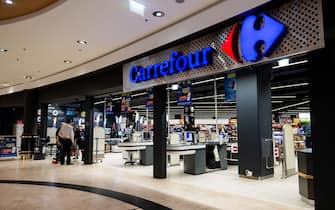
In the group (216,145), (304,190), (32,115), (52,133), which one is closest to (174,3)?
(304,190)

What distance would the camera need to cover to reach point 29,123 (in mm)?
12617

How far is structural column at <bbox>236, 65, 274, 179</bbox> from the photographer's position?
22.5 ft

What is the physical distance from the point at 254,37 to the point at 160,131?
3.67 m

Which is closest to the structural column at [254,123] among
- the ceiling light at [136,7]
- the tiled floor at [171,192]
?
the tiled floor at [171,192]

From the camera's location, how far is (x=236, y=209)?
13.9ft

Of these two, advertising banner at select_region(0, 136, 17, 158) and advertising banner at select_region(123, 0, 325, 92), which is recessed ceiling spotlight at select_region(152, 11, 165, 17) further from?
advertising banner at select_region(0, 136, 17, 158)

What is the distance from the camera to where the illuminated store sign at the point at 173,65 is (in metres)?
5.38

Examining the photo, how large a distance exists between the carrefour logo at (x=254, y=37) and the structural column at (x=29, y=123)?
11.2m

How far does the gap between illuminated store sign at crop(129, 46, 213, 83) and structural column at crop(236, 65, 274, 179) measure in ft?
7.46

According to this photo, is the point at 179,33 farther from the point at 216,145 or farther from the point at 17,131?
the point at 17,131

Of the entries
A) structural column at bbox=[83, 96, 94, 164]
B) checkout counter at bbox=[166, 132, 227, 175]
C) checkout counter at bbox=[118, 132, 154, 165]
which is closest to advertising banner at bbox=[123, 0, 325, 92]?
checkout counter at bbox=[166, 132, 227, 175]

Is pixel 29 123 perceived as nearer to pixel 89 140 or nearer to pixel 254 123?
pixel 89 140

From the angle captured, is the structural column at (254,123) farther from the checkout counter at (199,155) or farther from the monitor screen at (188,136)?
the monitor screen at (188,136)

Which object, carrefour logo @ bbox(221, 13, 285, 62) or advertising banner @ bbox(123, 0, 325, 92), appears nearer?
advertising banner @ bbox(123, 0, 325, 92)
